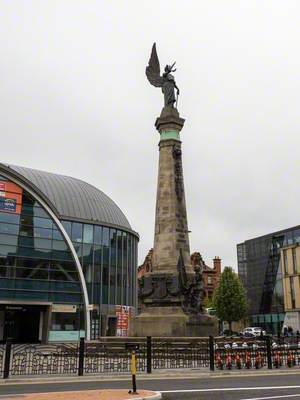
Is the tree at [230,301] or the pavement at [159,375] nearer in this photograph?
the pavement at [159,375]

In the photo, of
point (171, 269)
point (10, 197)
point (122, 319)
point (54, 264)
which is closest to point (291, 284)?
point (122, 319)

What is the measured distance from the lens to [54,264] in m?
44.6

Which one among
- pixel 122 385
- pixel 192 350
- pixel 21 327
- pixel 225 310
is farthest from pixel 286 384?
pixel 225 310

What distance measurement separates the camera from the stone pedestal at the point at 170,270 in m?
23.4

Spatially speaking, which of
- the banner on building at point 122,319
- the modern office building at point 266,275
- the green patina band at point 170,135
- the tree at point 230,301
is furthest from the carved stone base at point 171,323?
the modern office building at point 266,275

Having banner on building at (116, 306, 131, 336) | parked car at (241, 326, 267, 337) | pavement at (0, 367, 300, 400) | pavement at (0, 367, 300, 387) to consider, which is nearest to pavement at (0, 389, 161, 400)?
pavement at (0, 367, 300, 400)

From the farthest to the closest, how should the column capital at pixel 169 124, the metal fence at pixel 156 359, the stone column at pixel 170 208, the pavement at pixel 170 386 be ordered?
the column capital at pixel 169 124 → the stone column at pixel 170 208 → the metal fence at pixel 156 359 → the pavement at pixel 170 386

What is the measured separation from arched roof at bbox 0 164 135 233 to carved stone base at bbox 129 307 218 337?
24312 millimetres

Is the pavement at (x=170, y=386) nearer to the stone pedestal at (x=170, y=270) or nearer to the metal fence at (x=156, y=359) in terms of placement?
the metal fence at (x=156, y=359)

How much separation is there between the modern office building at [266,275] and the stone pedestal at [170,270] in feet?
162

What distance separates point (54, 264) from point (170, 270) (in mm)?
22501

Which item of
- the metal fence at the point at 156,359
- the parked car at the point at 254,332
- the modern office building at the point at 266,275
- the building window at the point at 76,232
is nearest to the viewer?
the metal fence at the point at 156,359

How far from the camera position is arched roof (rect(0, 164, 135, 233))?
4847 cm

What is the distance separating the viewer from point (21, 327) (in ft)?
147
